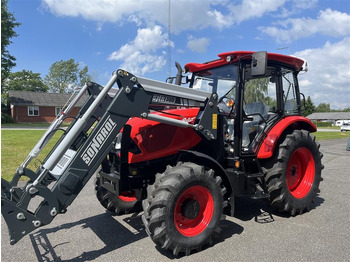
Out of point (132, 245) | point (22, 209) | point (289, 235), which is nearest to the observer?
point (22, 209)

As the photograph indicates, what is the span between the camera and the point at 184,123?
3.71 meters

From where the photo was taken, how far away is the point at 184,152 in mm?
3947

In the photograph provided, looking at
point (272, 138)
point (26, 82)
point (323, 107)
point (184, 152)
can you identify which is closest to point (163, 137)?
point (184, 152)

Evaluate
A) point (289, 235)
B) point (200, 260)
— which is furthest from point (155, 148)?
point (289, 235)

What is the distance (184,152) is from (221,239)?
1255 millimetres

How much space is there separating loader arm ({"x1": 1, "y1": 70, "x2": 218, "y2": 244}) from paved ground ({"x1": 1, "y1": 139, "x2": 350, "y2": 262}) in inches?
27.8

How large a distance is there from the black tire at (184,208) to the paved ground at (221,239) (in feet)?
0.70

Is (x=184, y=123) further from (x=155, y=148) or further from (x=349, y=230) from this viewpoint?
(x=349, y=230)

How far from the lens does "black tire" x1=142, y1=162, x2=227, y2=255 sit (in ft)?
10.7

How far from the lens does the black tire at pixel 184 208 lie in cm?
327

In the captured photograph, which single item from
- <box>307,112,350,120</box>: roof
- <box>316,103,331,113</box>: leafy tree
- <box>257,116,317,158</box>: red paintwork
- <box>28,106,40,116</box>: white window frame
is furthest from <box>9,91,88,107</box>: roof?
<box>316,103,331,113</box>: leafy tree

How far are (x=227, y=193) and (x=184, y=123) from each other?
1.19m

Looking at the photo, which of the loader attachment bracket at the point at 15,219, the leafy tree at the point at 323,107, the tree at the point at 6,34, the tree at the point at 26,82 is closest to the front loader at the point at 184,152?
the loader attachment bracket at the point at 15,219

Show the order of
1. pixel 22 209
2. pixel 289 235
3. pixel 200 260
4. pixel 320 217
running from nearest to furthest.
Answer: pixel 22 209 < pixel 200 260 < pixel 289 235 < pixel 320 217
